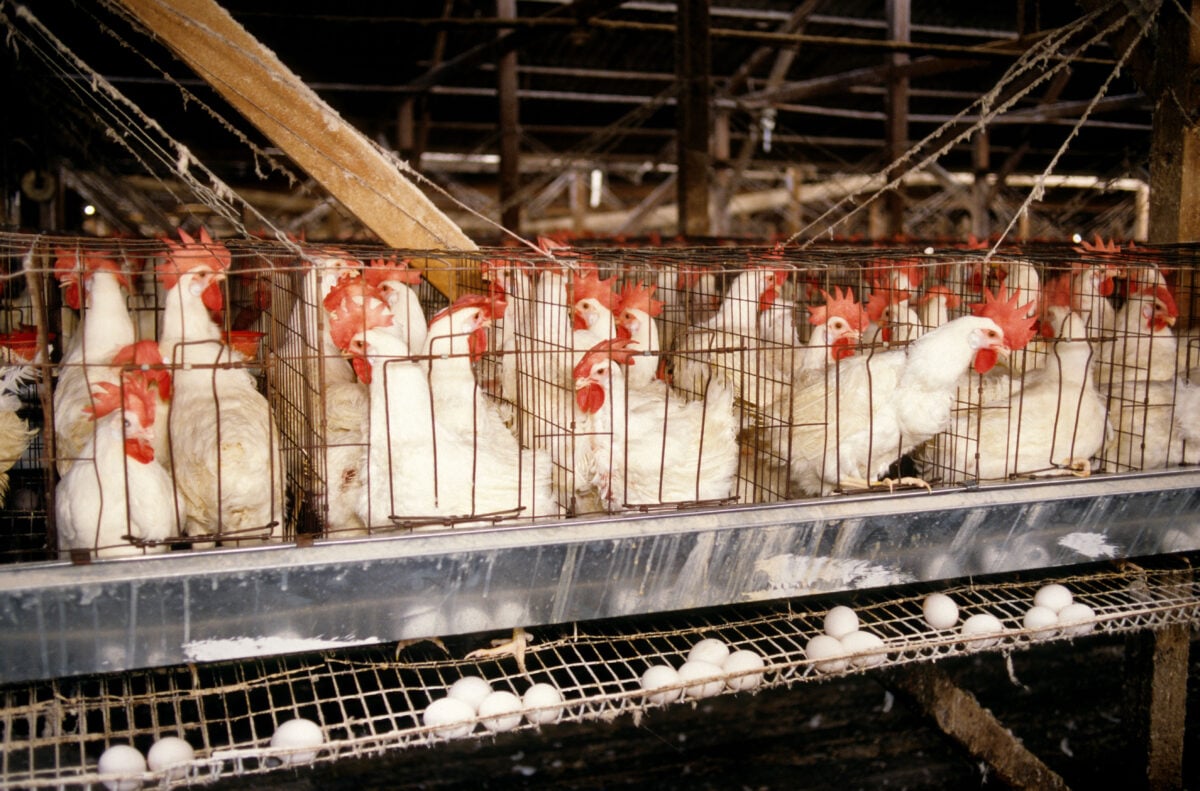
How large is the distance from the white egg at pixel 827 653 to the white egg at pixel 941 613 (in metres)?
0.42

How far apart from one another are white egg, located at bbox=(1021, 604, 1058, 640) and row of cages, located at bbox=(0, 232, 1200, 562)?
498 millimetres

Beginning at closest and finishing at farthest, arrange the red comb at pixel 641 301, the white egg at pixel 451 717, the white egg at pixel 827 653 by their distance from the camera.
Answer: the white egg at pixel 451 717, the white egg at pixel 827 653, the red comb at pixel 641 301

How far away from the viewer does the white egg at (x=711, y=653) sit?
2930mm

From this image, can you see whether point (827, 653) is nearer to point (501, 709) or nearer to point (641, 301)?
point (501, 709)

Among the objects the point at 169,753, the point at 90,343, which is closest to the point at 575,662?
the point at 169,753

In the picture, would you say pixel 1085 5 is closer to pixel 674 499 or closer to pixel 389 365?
pixel 674 499

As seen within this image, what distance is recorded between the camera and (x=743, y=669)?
277cm

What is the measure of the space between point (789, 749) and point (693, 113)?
14.0ft

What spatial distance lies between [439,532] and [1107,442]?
2.82m

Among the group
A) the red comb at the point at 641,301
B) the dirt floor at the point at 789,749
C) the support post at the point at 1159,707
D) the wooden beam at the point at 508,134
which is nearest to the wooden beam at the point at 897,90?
the wooden beam at the point at 508,134

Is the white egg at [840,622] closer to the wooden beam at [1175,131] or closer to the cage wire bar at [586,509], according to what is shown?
the cage wire bar at [586,509]

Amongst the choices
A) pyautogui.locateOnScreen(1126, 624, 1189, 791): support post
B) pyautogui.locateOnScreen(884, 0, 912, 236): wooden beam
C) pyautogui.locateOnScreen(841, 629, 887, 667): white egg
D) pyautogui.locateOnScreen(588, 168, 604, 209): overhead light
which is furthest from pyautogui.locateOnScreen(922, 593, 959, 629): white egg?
pyautogui.locateOnScreen(588, 168, 604, 209): overhead light

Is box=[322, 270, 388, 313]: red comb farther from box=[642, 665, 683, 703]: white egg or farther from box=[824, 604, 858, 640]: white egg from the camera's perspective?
box=[824, 604, 858, 640]: white egg

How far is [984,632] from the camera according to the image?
298 centimetres
